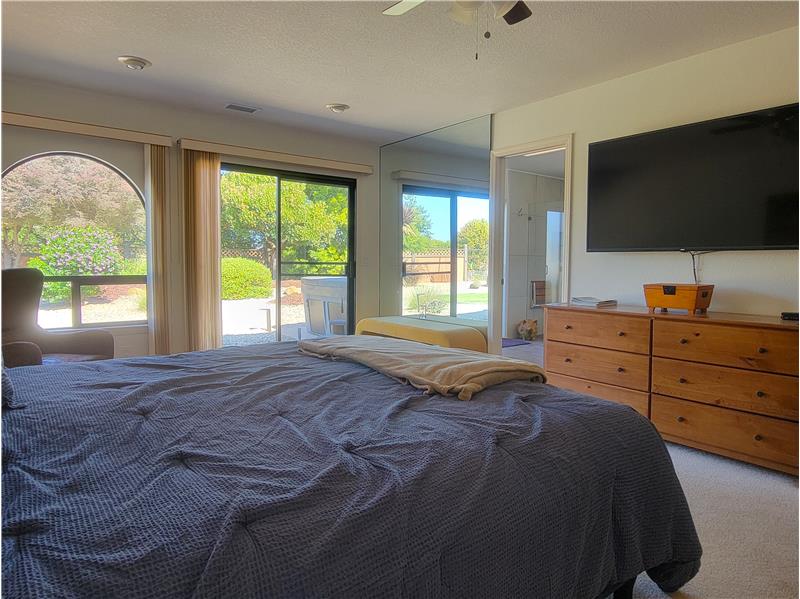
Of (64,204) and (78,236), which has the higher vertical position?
(64,204)

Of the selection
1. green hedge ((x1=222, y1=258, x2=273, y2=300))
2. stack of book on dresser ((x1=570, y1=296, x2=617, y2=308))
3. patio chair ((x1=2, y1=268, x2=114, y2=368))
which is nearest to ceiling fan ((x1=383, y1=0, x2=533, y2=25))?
stack of book on dresser ((x1=570, y1=296, x2=617, y2=308))


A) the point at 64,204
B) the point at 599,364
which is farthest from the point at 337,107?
the point at 599,364

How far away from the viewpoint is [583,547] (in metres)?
1.22

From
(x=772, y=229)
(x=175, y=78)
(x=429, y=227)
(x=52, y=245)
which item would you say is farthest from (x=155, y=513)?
(x=429, y=227)

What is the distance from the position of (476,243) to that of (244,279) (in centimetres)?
233

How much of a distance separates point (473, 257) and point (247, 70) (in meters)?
2.67

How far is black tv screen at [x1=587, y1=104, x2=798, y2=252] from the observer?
2.81 metres

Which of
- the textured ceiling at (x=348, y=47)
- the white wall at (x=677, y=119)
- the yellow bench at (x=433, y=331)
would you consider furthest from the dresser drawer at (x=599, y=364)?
the textured ceiling at (x=348, y=47)

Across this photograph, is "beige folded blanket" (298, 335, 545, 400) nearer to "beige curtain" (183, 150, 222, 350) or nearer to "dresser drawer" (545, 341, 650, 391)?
"dresser drawer" (545, 341, 650, 391)

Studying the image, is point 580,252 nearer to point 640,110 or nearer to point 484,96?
point 640,110

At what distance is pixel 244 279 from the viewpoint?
4.96m

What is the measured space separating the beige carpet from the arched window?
168 inches

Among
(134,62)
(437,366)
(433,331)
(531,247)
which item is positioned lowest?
(433,331)

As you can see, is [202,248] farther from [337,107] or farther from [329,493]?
[329,493]
